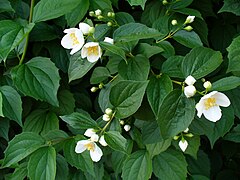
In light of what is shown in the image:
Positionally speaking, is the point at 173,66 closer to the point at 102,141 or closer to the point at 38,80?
the point at 102,141

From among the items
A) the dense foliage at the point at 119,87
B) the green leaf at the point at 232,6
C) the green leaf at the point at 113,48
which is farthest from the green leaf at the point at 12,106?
the green leaf at the point at 232,6

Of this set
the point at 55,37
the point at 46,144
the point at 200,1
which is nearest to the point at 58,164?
the point at 46,144

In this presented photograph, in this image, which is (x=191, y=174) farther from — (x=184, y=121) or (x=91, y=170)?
(x=184, y=121)

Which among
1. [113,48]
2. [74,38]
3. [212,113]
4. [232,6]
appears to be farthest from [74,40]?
[232,6]

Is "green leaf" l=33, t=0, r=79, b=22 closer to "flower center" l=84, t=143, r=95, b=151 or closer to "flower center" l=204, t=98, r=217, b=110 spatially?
"flower center" l=84, t=143, r=95, b=151

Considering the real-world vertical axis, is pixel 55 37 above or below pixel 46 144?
above
